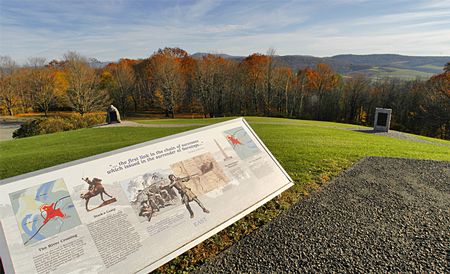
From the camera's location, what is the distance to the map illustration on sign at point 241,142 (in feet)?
20.0

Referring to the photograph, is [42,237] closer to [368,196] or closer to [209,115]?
[368,196]

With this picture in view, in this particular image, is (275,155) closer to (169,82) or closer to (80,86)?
(169,82)

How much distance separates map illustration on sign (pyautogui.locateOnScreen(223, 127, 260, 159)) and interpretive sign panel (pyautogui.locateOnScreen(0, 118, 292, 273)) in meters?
0.35

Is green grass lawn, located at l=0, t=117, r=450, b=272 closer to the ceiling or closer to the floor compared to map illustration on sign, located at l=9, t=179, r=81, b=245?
closer to the floor

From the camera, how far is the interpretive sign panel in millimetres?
3303

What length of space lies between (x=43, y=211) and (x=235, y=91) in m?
41.2

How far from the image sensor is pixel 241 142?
6336 millimetres

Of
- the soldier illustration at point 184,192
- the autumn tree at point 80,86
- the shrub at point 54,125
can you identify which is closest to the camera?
the soldier illustration at point 184,192

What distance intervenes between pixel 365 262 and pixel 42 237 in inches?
201

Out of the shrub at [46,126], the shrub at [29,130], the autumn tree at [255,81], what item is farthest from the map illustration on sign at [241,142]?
the autumn tree at [255,81]

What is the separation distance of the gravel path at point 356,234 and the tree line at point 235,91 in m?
35.9

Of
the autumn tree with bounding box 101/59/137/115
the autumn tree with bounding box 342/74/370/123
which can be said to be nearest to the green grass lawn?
the autumn tree with bounding box 101/59/137/115

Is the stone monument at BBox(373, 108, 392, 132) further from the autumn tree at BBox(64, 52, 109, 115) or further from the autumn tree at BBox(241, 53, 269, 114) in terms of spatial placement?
the autumn tree at BBox(64, 52, 109, 115)

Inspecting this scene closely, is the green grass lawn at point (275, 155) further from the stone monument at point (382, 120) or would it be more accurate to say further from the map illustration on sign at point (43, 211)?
the stone monument at point (382, 120)
